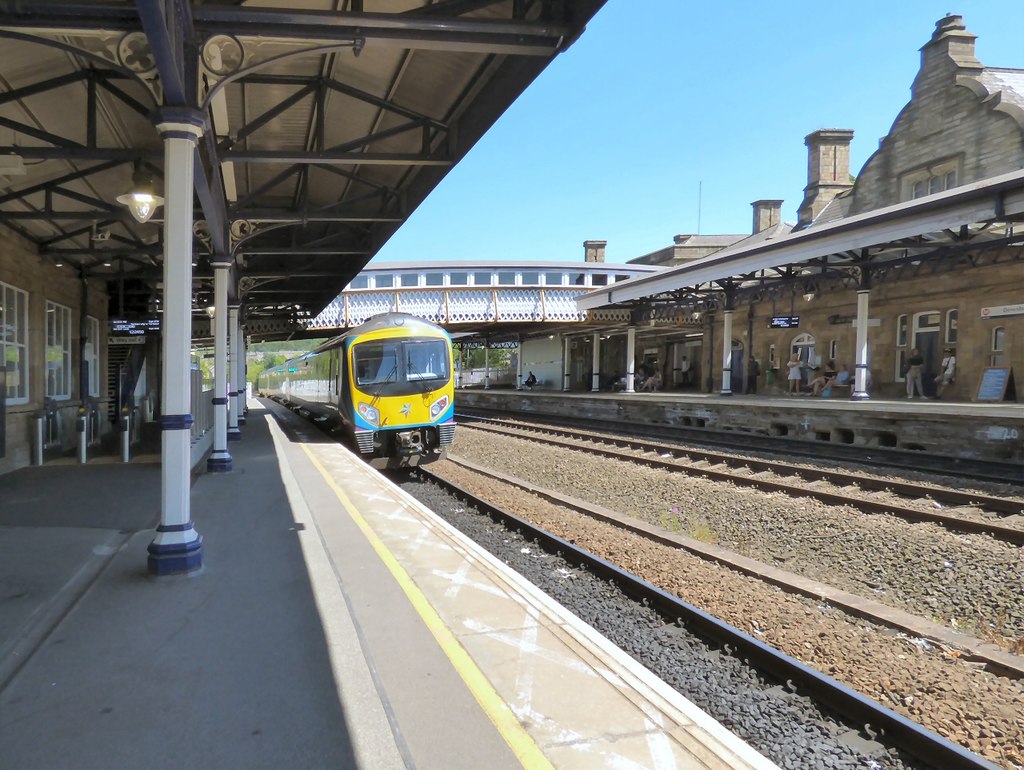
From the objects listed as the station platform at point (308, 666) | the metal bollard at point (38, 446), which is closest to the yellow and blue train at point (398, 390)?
the metal bollard at point (38, 446)

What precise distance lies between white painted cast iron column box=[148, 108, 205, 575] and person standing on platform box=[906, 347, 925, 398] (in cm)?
1907

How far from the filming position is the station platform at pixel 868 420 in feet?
38.7

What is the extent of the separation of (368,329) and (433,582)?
822 centimetres

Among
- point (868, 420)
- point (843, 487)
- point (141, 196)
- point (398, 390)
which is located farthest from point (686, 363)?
point (141, 196)

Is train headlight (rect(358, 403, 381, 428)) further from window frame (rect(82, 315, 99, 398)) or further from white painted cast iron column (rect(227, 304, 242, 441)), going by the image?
window frame (rect(82, 315, 99, 398))

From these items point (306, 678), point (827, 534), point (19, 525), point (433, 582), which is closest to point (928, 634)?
point (827, 534)

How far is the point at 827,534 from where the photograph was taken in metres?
7.45

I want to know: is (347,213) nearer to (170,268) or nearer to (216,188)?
(216,188)

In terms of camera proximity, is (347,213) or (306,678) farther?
(347,213)

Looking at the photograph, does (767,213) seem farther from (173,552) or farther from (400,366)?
(173,552)

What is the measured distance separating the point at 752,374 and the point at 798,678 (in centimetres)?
2336

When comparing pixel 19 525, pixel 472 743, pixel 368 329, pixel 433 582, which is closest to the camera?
pixel 472 743

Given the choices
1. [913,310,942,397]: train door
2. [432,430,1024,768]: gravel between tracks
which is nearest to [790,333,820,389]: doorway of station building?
[913,310,942,397]: train door

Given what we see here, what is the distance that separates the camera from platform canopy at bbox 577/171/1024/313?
12695 millimetres
